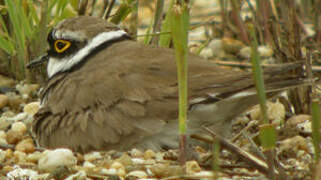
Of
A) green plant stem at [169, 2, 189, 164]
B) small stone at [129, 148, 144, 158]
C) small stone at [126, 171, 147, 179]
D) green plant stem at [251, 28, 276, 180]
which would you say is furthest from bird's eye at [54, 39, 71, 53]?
green plant stem at [251, 28, 276, 180]

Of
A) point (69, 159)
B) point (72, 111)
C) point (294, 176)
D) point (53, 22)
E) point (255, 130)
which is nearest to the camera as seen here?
point (294, 176)

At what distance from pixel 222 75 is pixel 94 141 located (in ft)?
2.55

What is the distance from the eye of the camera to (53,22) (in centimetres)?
446

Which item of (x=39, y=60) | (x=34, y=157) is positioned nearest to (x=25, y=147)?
(x=34, y=157)

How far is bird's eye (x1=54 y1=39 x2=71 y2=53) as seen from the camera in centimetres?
416

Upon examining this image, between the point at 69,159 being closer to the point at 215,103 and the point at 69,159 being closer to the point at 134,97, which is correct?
the point at 134,97

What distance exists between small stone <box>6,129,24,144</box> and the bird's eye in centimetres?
60

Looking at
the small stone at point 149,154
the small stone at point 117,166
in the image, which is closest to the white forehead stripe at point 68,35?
the small stone at point 149,154

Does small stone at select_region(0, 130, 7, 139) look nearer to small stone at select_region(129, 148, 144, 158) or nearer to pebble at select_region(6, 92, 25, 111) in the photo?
pebble at select_region(6, 92, 25, 111)

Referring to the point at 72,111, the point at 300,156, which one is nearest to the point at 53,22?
the point at 72,111

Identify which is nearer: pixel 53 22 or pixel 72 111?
pixel 72 111

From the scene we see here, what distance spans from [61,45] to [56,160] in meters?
1.19

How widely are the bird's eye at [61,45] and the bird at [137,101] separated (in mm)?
301

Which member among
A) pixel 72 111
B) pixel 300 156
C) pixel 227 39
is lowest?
pixel 300 156
